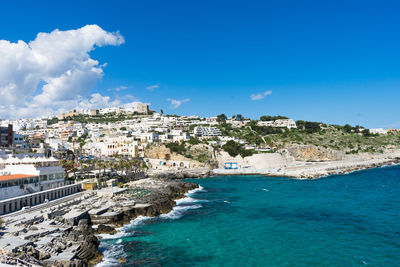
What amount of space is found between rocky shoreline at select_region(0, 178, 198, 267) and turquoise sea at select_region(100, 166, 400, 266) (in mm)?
1605

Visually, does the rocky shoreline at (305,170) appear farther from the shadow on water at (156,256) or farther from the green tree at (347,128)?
the shadow on water at (156,256)

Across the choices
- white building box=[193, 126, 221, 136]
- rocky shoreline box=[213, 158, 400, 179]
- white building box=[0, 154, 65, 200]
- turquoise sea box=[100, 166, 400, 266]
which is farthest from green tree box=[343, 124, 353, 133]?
white building box=[0, 154, 65, 200]

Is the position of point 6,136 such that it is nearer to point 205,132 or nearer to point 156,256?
point 156,256

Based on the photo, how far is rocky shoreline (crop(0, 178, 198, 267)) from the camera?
18391 mm

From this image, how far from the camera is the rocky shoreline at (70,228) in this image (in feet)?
60.3

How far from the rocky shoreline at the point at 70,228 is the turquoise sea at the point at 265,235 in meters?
1.61

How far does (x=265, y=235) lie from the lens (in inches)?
1084

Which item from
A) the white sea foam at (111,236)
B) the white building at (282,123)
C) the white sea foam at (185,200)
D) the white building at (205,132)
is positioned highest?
the white building at (282,123)

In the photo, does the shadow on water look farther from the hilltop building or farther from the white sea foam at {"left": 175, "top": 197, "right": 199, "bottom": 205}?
A: the hilltop building

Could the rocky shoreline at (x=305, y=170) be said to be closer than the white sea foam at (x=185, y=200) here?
No

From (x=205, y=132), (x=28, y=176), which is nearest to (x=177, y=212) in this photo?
(x=28, y=176)

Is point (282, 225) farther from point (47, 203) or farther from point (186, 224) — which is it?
point (47, 203)

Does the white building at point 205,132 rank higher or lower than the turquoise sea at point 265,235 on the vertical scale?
higher

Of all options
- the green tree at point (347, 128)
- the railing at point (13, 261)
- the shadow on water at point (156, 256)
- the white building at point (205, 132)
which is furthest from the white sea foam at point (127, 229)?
the green tree at point (347, 128)
